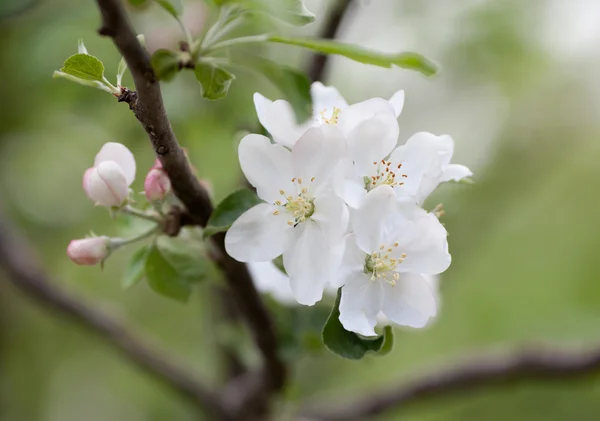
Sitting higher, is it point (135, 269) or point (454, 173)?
point (454, 173)

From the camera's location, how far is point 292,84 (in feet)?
1.59

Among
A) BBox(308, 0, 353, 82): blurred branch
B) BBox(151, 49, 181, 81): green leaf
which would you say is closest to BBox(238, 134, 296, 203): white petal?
BBox(151, 49, 181, 81): green leaf

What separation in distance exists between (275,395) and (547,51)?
112cm

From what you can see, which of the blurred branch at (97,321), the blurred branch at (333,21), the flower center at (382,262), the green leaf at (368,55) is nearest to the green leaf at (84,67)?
the green leaf at (368,55)

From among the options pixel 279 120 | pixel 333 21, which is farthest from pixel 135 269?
pixel 333 21

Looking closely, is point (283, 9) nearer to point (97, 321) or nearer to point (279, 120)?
point (279, 120)

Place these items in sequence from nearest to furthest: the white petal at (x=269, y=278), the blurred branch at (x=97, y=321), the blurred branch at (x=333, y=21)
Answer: the white petal at (x=269, y=278)
the blurred branch at (x=333, y=21)
the blurred branch at (x=97, y=321)

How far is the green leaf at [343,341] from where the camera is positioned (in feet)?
1.64

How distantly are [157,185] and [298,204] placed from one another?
0.39ft

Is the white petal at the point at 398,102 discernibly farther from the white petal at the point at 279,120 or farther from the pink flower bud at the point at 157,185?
the pink flower bud at the point at 157,185

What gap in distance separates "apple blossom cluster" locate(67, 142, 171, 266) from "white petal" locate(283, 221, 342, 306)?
Result: 12cm

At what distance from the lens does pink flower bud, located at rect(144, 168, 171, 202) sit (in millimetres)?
513

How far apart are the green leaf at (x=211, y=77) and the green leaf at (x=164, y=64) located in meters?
0.03

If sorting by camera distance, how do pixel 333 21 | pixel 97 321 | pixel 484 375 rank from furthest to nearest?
pixel 97 321, pixel 484 375, pixel 333 21
